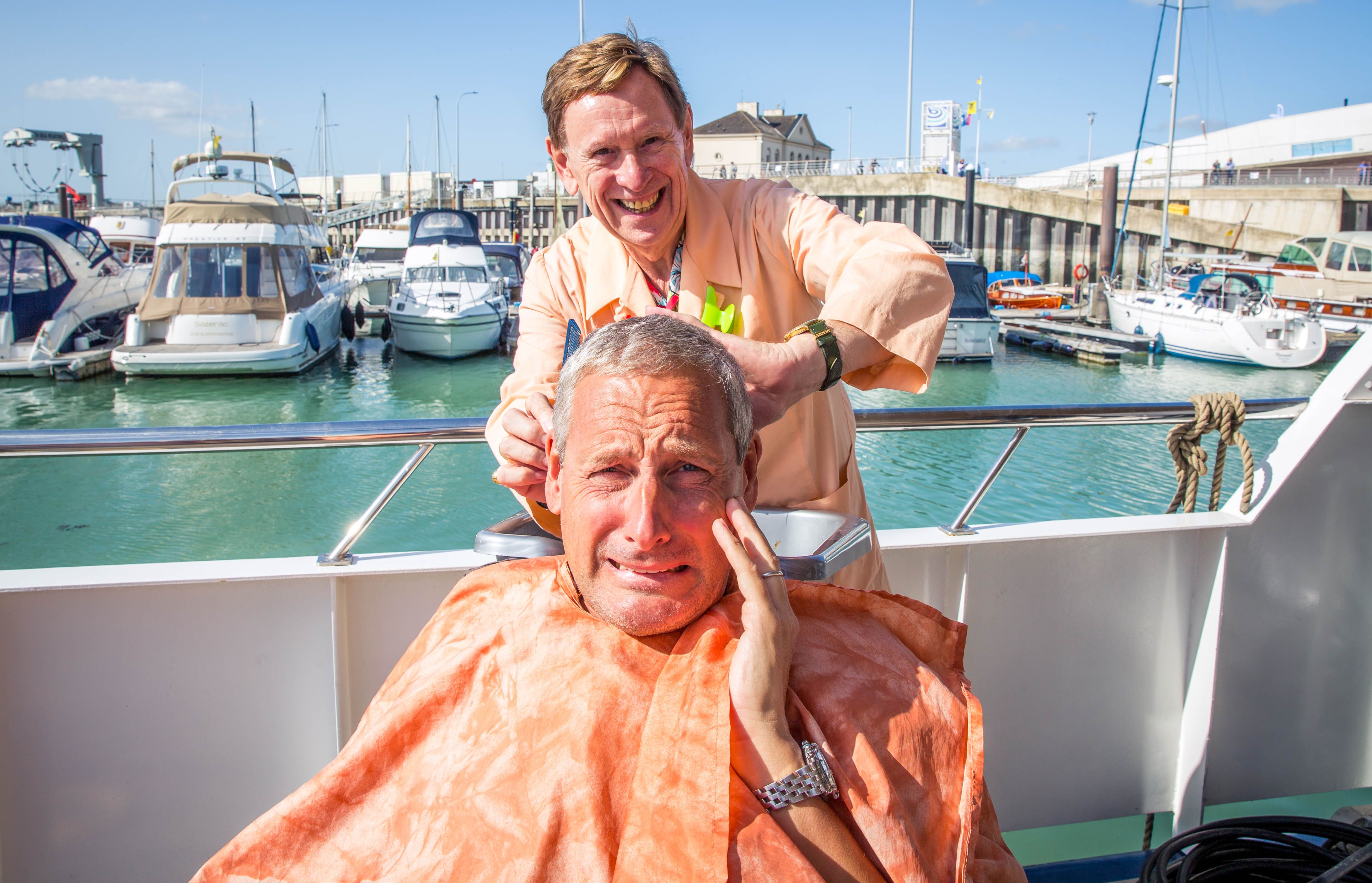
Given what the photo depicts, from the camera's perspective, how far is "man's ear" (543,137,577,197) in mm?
1851

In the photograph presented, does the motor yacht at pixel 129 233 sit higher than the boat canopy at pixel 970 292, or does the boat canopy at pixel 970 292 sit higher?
the motor yacht at pixel 129 233

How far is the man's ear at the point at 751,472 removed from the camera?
1606mm

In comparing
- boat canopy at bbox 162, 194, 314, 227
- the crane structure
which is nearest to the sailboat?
boat canopy at bbox 162, 194, 314, 227

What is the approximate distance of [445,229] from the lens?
2306 cm

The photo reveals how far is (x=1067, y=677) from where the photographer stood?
2.55 metres

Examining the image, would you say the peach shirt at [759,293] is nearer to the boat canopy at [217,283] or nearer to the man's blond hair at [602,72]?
the man's blond hair at [602,72]

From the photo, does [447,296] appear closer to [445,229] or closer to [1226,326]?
→ [445,229]

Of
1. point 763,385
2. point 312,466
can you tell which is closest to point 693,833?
point 763,385

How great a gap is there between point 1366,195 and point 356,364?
114ft

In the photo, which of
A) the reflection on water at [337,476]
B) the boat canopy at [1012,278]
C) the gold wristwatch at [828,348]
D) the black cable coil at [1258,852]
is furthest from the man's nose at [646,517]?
the boat canopy at [1012,278]

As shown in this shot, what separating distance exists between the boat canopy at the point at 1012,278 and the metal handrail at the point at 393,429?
100ft

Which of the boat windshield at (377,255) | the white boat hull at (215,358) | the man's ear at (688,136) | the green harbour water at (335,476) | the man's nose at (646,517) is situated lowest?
the green harbour water at (335,476)

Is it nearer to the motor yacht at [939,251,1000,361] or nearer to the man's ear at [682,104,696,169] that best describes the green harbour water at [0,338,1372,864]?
the motor yacht at [939,251,1000,361]

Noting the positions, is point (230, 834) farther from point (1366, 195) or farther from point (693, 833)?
point (1366, 195)
